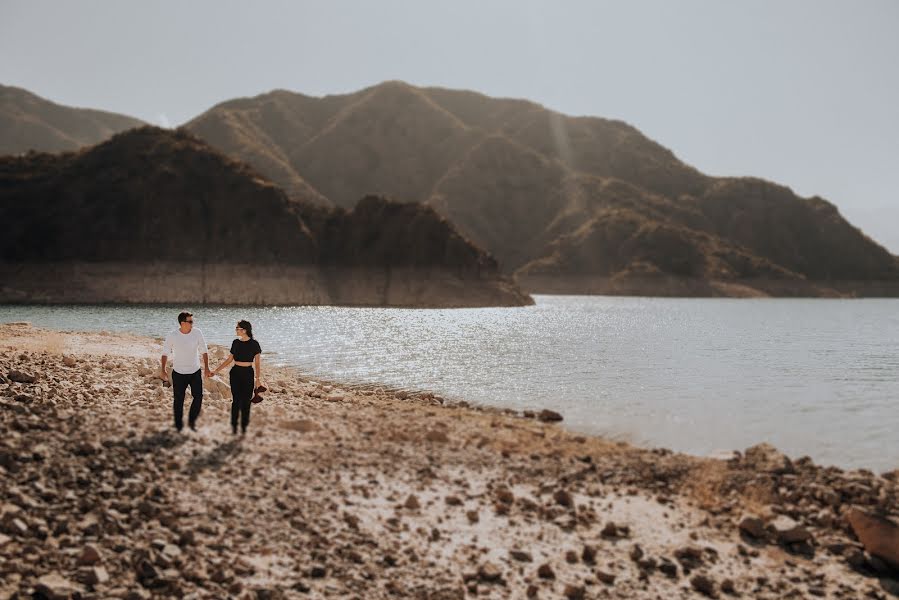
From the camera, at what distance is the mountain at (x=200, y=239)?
100 m

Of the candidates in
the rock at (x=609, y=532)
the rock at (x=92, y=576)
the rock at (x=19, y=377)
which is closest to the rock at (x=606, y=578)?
the rock at (x=609, y=532)

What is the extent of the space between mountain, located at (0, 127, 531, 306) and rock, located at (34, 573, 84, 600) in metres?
99.6

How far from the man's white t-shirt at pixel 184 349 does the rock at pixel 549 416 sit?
10714mm

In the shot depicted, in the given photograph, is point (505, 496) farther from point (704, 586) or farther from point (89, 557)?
point (89, 557)

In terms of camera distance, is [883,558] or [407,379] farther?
[407,379]

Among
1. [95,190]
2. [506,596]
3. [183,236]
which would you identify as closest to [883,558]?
[506,596]

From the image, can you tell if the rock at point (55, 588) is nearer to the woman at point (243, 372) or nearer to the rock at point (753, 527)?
the woman at point (243, 372)

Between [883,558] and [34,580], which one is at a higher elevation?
[34,580]

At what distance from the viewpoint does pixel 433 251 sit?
382ft

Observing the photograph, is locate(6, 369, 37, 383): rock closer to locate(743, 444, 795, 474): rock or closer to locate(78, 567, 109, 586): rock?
locate(78, 567, 109, 586): rock

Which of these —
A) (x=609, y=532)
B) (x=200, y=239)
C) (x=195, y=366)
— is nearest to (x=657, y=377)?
(x=609, y=532)

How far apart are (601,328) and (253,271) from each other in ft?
219

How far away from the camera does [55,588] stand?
569 centimetres

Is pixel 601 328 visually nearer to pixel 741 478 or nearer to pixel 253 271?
pixel 741 478
